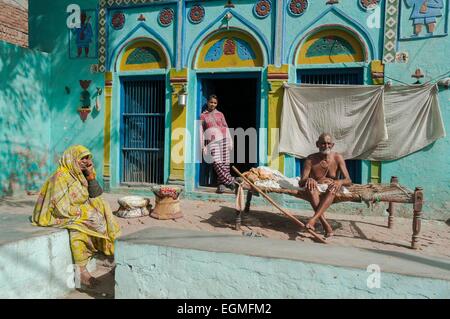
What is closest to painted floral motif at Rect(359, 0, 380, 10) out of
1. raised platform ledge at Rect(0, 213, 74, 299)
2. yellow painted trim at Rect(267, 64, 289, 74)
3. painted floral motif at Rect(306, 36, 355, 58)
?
painted floral motif at Rect(306, 36, 355, 58)

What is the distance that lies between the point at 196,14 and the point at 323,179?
4243 millimetres

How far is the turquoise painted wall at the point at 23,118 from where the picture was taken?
795 centimetres

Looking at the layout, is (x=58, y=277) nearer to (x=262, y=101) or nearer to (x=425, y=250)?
(x=425, y=250)

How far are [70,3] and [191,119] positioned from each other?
3.78 meters

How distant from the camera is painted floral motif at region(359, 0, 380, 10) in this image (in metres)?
6.66

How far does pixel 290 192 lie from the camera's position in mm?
5371

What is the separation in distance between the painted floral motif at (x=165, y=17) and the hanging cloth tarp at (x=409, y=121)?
4.30m

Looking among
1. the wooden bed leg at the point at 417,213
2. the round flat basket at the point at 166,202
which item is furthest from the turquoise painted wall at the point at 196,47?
the wooden bed leg at the point at 417,213

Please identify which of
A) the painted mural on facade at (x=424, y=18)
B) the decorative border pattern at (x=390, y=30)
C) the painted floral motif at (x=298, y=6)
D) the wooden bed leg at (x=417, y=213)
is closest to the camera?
the wooden bed leg at (x=417, y=213)

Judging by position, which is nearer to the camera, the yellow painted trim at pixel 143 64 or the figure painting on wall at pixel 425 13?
the figure painting on wall at pixel 425 13

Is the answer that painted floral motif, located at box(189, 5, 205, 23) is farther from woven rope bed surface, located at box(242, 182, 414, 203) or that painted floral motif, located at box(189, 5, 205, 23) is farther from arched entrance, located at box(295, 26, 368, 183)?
Result: woven rope bed surface, located at box(242, 182, 414, 203)

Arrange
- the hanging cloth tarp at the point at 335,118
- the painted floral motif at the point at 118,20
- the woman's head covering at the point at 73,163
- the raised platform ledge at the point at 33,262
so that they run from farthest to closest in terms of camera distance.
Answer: the painted floral motif at the point at 118,20
the hanging cloth tarp at the point at 335,118
the woman's head covering at the point at 73,163
the raised platform ledge at the point at 33,262

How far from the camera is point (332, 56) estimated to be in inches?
275

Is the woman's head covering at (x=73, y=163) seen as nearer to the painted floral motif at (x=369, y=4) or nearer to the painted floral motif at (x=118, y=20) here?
the painted floral motif at (x=118, y=20)
